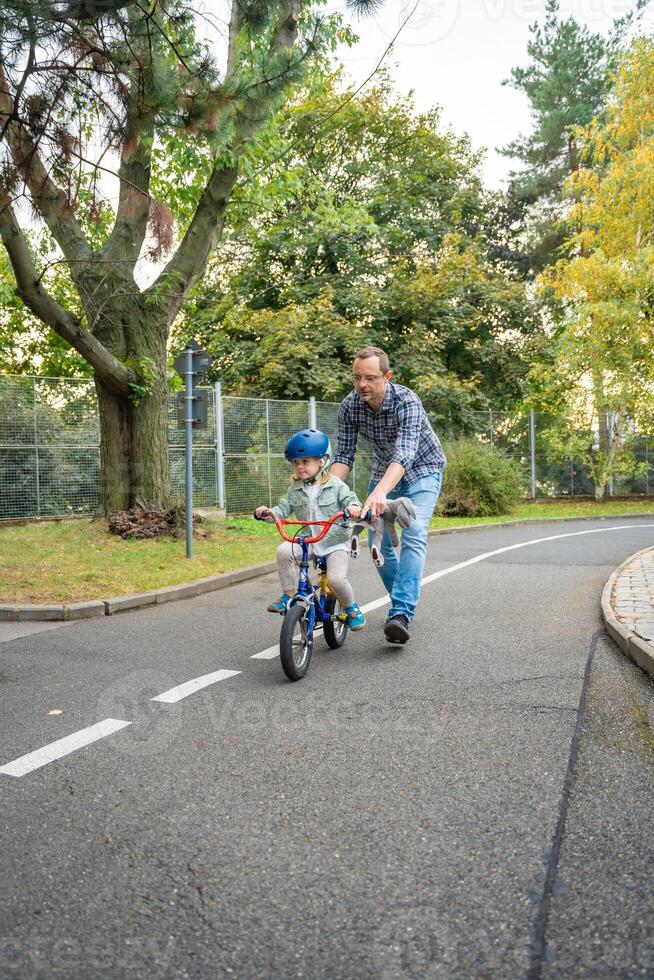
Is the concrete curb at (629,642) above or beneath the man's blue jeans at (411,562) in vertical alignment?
beneath

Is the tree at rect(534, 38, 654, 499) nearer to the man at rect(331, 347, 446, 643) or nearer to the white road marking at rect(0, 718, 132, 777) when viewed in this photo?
the man at rect(331, 347, 446, 643)

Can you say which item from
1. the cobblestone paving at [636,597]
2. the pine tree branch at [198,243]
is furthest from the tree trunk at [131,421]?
the cobblestone paving at [636,597]

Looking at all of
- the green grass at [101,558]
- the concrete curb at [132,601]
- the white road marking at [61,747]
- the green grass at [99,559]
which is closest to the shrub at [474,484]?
the green grass at [101,558]

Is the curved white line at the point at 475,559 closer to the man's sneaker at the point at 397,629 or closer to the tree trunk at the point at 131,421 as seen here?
the man's sneaker at the point at 397,629

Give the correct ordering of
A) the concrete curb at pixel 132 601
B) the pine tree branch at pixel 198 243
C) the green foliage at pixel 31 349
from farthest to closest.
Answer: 1. the green foliage at pixel 31 349
2. the pine tree branch at pixel 198 243
3. the concrete curb at pixel 132 601

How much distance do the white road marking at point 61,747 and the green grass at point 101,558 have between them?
12.2 feet

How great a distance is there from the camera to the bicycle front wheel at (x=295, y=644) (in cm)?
448

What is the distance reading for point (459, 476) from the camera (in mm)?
18719

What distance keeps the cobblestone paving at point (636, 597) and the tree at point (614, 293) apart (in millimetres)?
15309

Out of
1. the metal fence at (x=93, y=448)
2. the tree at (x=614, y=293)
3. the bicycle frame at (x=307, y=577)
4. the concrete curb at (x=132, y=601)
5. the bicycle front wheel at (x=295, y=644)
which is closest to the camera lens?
the bicycle front wheel at (x=295, y=644)

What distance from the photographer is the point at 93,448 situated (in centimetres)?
1495

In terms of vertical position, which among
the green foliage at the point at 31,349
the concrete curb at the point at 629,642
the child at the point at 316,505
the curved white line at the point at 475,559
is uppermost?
the green foliage at the point at 31,349

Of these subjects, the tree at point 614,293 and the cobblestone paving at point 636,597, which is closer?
the cobblestone paving at point 636,597

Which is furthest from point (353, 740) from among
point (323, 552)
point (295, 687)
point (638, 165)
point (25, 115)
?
point (638, 165)
